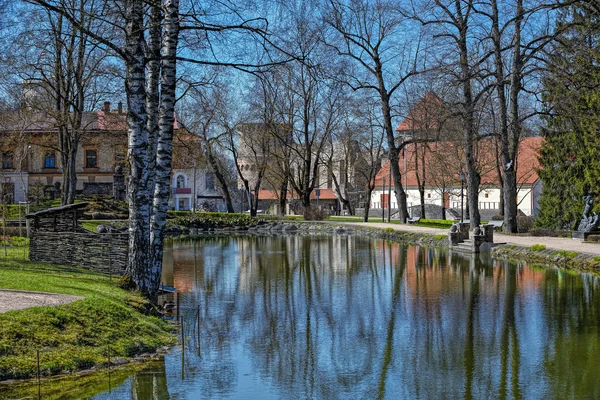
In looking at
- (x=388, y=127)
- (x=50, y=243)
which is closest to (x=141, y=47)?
(x=50, y=243)

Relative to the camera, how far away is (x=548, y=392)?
31.7 ft

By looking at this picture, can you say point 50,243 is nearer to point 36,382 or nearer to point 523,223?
point 36,382

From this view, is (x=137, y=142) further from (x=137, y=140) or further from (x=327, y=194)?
(x=327, y=194)

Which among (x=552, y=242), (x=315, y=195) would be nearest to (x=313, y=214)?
(x=552, y=242)

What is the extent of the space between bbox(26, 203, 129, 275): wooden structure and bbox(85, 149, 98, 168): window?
4632cm

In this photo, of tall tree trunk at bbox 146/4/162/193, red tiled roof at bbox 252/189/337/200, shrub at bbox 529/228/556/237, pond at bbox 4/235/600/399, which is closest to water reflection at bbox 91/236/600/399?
pond at bbox 4/235/600/399

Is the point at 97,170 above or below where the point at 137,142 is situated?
above

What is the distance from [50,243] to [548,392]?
46.5ft

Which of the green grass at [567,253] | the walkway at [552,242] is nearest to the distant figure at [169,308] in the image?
the green grass at [567,253]

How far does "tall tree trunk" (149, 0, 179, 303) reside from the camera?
14195 millimetres

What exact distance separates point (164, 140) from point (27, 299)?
154 inches

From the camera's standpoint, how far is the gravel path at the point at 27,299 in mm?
11406

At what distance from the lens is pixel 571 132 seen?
109ft

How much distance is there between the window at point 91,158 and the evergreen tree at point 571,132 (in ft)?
138
